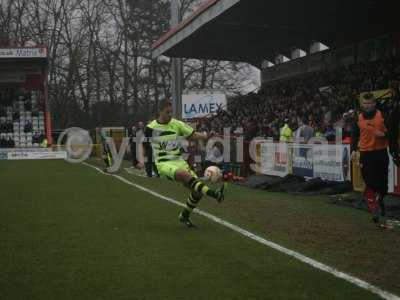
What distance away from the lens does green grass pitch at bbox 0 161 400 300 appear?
5672 mm

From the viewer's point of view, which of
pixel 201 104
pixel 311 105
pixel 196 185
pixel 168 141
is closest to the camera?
pixel 196 185

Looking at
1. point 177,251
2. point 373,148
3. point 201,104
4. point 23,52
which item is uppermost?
point 23,52

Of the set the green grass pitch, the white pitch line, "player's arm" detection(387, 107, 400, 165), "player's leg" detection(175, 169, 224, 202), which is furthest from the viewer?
"player's arm" detection(387, 107, 400, 165)

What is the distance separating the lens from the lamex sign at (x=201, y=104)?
3191cm

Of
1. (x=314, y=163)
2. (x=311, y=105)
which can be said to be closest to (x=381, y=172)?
(x=314, y=163)

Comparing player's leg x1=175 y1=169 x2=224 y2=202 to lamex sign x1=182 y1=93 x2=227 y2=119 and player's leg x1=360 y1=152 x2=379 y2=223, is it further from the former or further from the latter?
lamex sign x1=182 y1=93 x2=227 y2=119

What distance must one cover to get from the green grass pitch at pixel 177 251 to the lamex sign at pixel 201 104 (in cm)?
1917

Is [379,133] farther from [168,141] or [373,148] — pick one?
[168,141]

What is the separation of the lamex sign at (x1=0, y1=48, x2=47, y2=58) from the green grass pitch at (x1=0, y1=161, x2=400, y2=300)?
23.8 m

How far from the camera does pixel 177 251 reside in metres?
7.45

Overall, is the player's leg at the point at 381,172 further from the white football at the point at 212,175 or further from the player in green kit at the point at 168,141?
the player in green kit at the point at 168,141

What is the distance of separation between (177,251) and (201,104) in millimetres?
25246

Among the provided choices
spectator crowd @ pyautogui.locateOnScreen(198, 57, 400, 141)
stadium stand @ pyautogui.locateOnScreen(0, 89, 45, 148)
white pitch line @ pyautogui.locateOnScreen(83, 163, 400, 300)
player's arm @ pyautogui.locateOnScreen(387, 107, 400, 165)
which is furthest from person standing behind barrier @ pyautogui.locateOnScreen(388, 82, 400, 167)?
stadium stand @ pyautogui.locateOnScreen(0, 89, 45, 148)

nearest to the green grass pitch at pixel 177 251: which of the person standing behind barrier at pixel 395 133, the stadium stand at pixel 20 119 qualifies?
the person standing behind barrier at pixel 395 133
